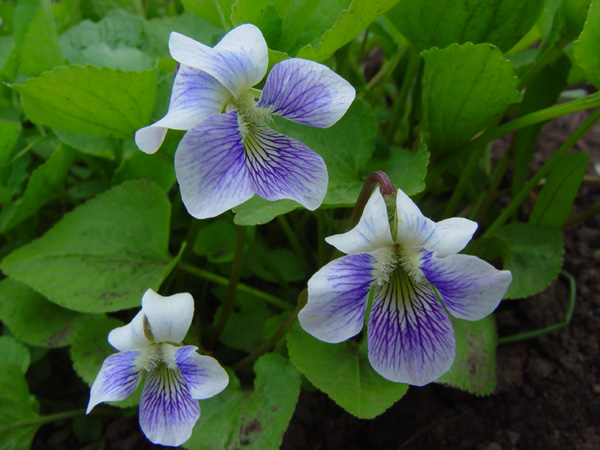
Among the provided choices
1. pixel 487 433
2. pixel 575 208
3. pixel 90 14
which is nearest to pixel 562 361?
pixel 487 433

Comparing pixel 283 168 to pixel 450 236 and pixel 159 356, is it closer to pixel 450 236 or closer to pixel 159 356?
pixel 450 236

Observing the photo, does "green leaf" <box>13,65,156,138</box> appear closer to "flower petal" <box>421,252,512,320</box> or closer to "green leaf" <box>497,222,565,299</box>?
"flower petal" <box>421,252,512,320</box>

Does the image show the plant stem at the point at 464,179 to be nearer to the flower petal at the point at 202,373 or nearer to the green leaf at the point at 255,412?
the green leaf at the point at 255,412

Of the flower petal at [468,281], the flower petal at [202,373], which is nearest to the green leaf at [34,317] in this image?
the flower petal at [202,373]

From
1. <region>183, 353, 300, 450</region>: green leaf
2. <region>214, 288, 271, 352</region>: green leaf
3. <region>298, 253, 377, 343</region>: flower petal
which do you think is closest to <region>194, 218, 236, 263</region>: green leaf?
<region>214, 288, 271, 352</region>: green leaf

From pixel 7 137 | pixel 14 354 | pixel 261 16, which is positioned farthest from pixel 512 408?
pixel 7 137

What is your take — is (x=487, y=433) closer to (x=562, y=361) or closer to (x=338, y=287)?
(x=562, y=361)
